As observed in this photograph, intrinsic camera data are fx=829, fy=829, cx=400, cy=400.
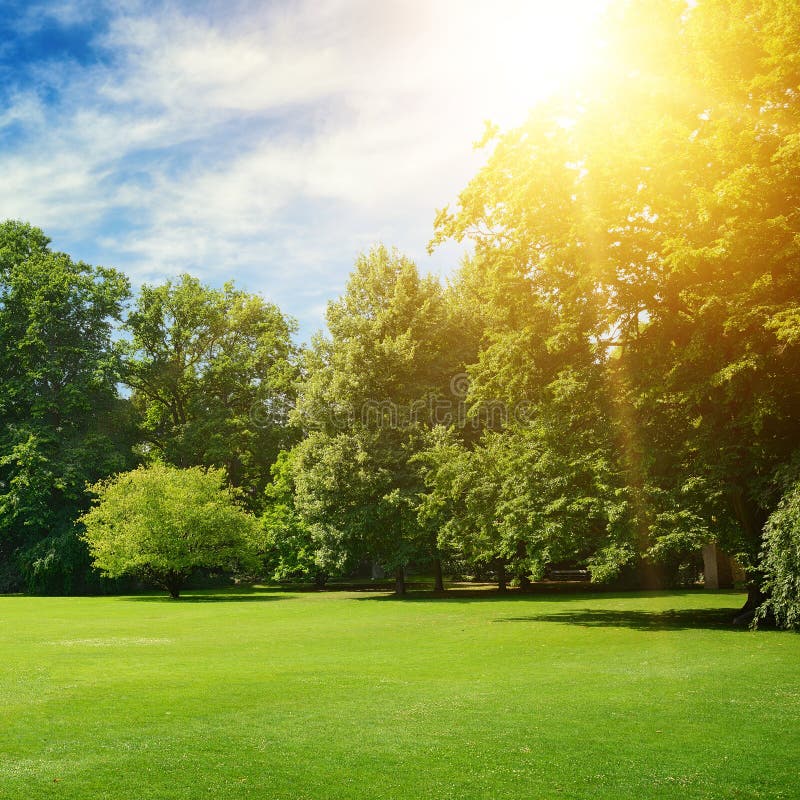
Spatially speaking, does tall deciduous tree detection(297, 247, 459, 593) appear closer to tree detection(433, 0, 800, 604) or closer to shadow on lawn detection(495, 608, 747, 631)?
shadow on lawn detection(495, 608, 747, 631)

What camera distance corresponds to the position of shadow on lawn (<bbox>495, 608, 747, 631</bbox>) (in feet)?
71.6

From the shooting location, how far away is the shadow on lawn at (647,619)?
21.8 metres

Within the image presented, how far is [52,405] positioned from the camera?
5241 centimetres

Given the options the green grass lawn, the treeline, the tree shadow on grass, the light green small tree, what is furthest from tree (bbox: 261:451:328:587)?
the green grass lawn

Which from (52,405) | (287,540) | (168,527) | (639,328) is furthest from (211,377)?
(639,328)

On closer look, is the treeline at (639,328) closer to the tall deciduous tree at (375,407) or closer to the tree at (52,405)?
the tall deciduous tree at (375,407)

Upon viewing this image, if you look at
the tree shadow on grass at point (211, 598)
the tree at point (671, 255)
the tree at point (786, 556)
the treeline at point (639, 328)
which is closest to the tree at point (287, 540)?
the tree shadow on grass at point (211, 598)

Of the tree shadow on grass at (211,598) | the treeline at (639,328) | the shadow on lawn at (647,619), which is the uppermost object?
the treeline at (639,328)

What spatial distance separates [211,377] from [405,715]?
52.8 meters

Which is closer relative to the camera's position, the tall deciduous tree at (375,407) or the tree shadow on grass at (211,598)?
the tree shadow on grass at (211,598)

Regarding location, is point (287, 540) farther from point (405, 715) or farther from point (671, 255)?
point (405, 715)

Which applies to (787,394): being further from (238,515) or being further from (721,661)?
(238,515)

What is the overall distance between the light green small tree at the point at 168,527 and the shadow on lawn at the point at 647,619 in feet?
63.9

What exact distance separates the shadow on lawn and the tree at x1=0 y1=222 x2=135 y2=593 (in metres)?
32.5
